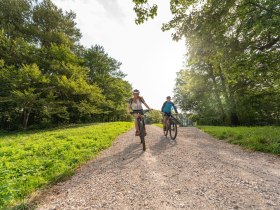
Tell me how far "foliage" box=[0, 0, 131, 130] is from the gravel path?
16.4 metres

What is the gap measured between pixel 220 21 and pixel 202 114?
18.0 meters

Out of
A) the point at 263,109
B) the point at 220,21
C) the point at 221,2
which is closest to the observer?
the point at 221,2

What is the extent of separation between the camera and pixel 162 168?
15.0 ft

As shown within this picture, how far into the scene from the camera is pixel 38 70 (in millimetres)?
18125

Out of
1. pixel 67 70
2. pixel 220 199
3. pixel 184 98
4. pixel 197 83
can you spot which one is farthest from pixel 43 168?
pixel 184 98

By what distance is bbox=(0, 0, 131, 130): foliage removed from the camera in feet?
57.5

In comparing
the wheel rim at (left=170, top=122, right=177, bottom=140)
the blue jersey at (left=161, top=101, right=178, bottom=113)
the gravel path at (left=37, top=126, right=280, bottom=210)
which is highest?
the blue jersey at (left=161, top=101, right=178, bottom=113)

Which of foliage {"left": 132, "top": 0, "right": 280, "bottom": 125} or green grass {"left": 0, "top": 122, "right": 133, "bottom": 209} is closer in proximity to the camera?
green grass {"left": 0, "top": 122, "right": 133, "bottom": 209}

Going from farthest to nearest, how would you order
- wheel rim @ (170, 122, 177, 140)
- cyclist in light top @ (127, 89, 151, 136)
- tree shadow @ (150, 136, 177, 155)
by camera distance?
1. wheel rim @ (170, 122, 177, 140)
2. cyclist in light top @ (127, 89, 151, 136)
3. tree shadow @ (150, 136, 177, 155)

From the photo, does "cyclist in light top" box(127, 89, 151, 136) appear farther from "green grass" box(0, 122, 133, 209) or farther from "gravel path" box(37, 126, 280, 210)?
"gravel path" box(37, 126, 280, 210)

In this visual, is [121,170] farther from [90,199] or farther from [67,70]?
[67,70]

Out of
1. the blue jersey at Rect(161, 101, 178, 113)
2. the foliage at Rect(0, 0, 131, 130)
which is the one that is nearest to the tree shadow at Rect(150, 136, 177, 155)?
the blue jersey at Rect(161, 101, 178, 113)

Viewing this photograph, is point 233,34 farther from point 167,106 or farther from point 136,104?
point 136,104

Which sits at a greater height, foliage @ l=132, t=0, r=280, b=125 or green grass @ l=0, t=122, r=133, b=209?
foliage @ l=132, t=0, r=280, b=125
